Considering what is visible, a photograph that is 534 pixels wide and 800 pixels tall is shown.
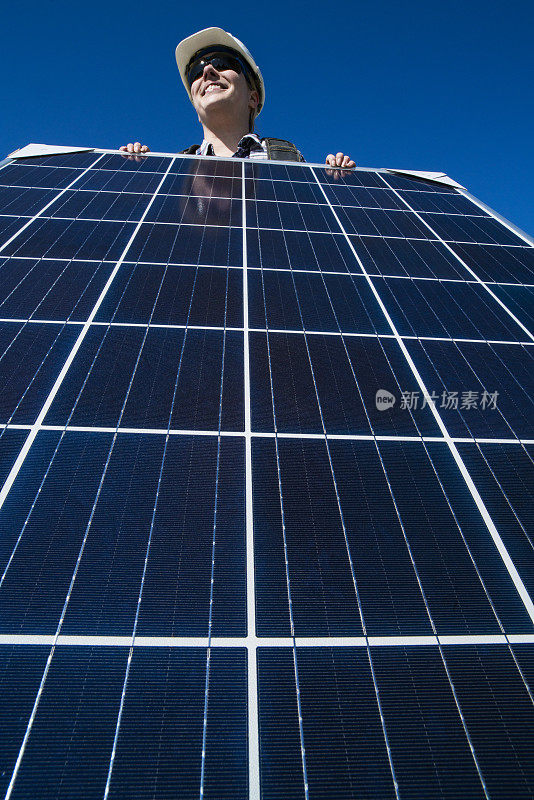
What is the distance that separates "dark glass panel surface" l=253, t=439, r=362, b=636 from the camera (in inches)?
150

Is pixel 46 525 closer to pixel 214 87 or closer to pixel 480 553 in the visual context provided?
pixel 480 553

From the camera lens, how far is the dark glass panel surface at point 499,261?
9.11 meters

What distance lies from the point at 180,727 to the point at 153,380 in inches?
153

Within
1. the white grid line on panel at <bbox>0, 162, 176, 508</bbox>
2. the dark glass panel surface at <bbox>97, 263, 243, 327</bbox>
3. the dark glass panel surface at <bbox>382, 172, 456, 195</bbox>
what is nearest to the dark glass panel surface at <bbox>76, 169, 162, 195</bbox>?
the dark glass panel surface at <bbox>97, 263, 243, 327</bbox>

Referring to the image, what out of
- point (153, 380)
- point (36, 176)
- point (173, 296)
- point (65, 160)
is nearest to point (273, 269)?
point (173, 296)

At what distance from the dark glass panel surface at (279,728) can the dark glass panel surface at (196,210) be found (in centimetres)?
882

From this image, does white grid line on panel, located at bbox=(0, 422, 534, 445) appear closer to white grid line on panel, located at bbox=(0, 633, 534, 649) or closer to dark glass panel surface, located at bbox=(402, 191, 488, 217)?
white grid line on panel, located at bbox=(0, 633, 534, 649)

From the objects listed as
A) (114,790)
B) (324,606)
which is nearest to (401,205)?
(324,606)

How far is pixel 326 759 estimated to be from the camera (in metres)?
3.11

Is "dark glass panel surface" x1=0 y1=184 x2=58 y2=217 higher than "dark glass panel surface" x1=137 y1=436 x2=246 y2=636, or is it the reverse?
"dark glass panel surface" x1=0 y1=184 x2=58 y2=217

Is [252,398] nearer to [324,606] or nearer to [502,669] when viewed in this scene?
[324,606]

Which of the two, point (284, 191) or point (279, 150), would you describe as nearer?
point (284, 191)

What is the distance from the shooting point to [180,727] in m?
3.18

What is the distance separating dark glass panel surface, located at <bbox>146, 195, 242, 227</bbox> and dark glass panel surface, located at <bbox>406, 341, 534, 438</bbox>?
18.4ft
